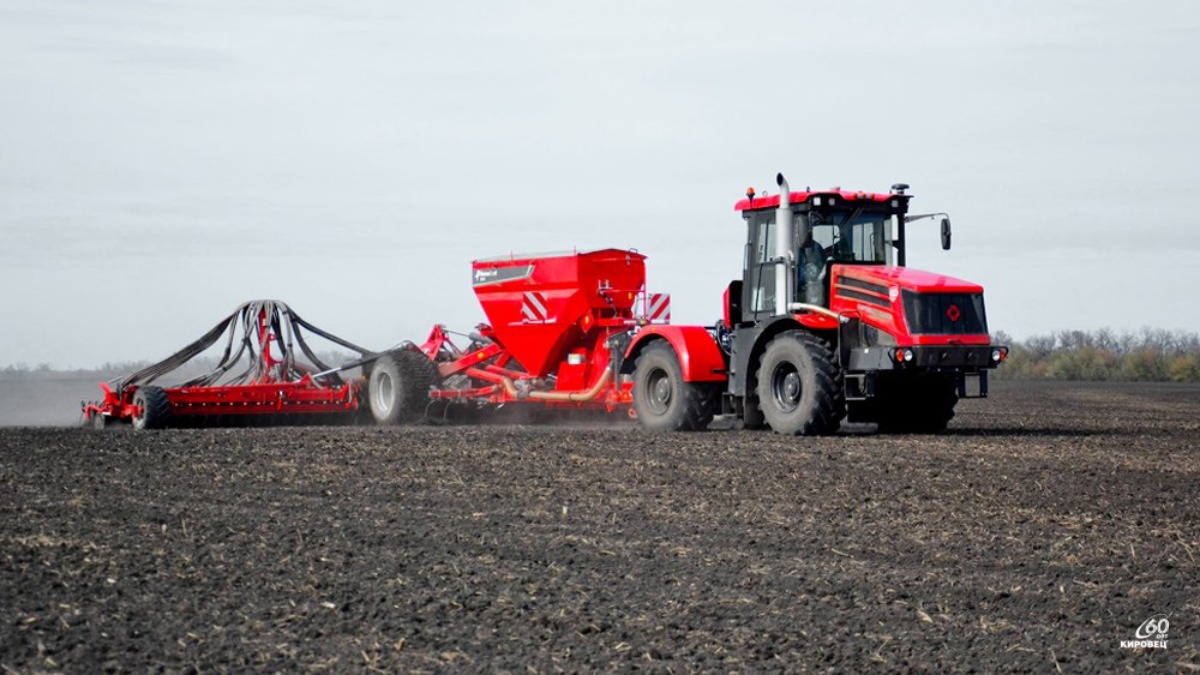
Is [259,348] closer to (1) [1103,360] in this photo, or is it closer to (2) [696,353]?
(2) [696,353]

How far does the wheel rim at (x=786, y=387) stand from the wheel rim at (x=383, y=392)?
6.59 meters

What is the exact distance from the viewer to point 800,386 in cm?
1567

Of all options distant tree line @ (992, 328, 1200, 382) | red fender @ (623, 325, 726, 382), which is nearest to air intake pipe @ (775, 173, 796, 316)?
red fender @ (623, 325, 726, 382)

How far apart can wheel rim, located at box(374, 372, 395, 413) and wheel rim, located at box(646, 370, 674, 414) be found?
459 cm

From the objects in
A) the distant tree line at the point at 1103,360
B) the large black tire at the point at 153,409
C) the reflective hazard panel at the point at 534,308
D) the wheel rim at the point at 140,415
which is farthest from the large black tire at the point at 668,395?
the distant tree line at the point at 1103,360

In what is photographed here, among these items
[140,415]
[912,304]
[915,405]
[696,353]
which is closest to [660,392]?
[696,353]

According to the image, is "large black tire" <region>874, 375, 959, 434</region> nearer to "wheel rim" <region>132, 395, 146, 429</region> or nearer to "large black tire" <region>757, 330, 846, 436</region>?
"large black tire" <region>757, 330, 846, 436</region>

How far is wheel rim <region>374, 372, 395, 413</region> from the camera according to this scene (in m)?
20.5

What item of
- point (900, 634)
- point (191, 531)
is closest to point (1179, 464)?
point (900, 634)

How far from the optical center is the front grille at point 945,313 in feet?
49.1

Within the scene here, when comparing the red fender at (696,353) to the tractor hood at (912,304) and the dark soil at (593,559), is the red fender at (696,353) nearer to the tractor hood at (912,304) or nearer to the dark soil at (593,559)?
the tractor hood at (912,304)

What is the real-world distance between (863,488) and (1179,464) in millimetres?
4032

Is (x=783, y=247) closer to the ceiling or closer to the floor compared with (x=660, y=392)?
closer to the ceiling

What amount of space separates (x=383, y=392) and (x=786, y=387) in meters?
7.00
